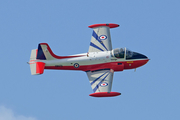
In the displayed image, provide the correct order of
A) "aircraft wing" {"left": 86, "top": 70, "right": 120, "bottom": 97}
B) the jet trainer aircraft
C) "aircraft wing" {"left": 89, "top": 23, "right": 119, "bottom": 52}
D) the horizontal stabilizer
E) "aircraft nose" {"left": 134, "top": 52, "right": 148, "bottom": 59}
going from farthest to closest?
"aircraft wing" {"left": 89, "top": 23, "right": 119, "bottom": 52}, "aircraft nose" {"left": 134, "top": 52, "right": 148, "bottom": 59}, the jet trainer aircraft, the horizontal stabilizer, "aircraft wing" {"left": 86, "top": 70, "right": 120, "bottom": 97}

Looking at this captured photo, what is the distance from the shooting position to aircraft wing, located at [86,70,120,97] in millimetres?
37375

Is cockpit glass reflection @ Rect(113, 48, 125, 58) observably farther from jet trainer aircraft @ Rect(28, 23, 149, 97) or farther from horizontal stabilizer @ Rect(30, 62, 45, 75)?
horizontal stabilizer @ Rect(30, 62, 45, 75)

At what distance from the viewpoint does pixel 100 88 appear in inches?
1495

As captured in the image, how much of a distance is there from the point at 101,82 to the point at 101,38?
17.6 feet

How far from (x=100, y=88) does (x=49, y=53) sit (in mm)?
6535

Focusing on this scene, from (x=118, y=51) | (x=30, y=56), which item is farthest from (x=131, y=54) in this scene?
(x=30, y=56)

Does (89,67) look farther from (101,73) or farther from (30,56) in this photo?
(30,56)

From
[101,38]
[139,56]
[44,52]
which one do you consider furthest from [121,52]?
[44,52]

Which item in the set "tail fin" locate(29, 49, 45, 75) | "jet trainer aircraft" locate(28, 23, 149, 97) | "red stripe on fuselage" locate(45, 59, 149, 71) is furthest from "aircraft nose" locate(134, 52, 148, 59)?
"tail fin" locate(29, 49, 45, 75)

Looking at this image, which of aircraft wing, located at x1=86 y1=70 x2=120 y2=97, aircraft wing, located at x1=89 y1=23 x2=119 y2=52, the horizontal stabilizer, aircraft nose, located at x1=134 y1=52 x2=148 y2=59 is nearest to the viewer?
aircraft wing, located at x1=86 y1=70 x2=120 y2=97

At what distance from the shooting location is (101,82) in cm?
3844

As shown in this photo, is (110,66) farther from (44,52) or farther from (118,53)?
(44,52)

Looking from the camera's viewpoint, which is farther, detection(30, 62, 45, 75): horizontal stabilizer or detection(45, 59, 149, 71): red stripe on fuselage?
detection(45, 59, 149, 71): red stripe on fuselage

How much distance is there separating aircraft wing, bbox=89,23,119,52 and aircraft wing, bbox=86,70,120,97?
267cm
